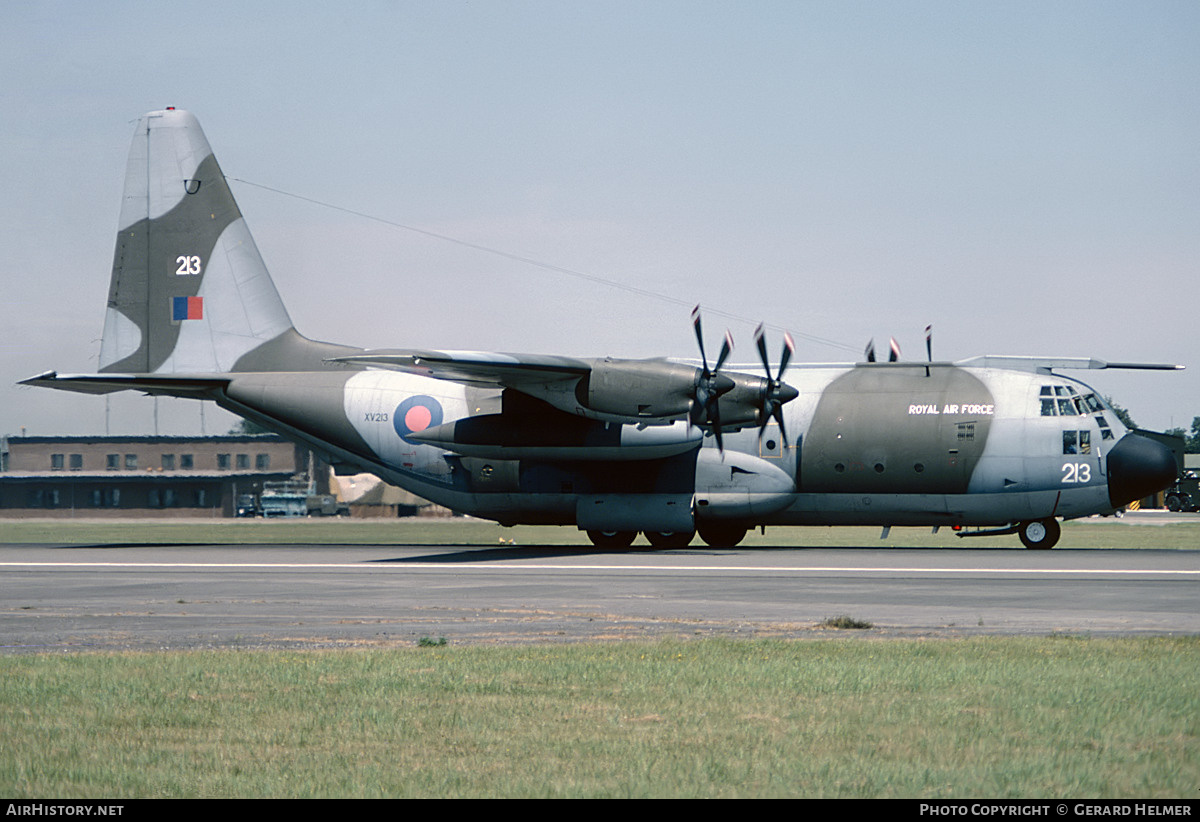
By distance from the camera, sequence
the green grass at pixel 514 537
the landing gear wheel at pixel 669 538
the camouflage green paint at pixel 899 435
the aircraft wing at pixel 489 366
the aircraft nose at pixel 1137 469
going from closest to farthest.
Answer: the aircraft wing at pixel 489 366 < the aircraft nose at pixel 1137 469 < the camouflage green paint at pixel 899 435 < the landing gear wheel at pixel 669 538 < the green grass at pixel 514 537

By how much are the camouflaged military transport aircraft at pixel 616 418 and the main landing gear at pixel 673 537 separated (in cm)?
6

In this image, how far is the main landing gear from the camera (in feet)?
111

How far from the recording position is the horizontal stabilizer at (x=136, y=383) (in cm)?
3394

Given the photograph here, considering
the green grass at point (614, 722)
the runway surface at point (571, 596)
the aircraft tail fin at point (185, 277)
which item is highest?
the aircraft tail fin at point (185, 277)

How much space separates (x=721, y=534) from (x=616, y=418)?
21.8 feet

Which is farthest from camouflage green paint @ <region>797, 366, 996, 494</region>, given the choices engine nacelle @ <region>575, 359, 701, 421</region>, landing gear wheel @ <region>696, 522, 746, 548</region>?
engine nacelle @ <region>575, 359, 701, 421</region>

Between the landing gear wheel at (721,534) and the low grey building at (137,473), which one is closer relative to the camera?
the landing gear wheel at (721,534)

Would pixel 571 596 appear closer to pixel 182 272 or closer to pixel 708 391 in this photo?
pixel 708 391

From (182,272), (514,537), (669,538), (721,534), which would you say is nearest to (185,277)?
(182,272)

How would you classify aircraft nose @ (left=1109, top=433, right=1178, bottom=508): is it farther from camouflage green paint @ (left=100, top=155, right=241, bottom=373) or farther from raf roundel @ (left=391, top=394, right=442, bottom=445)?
camouflage green paint @ (left=100, top=155, right=241, bottom=373)

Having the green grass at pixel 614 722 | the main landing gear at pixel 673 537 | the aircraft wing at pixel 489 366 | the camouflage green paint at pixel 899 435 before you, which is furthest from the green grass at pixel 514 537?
the green grass at pixel 614 722

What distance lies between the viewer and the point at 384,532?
145 ft

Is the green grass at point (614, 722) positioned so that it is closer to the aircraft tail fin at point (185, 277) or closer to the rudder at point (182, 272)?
the aircraft tail fin at point (185, 277)
